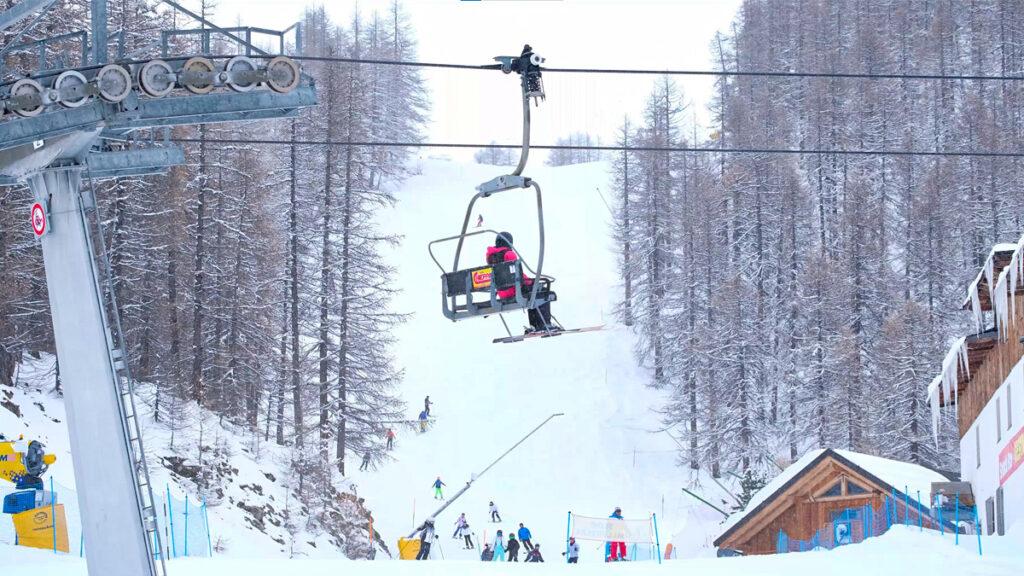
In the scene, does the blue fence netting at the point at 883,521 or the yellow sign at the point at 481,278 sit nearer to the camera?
the yellow sign at the point at 481,278

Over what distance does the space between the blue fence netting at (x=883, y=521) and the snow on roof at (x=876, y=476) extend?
23.5 inches

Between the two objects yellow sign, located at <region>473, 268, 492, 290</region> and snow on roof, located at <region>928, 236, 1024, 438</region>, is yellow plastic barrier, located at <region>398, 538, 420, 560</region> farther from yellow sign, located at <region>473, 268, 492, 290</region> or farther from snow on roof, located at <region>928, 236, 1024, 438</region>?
yellow sign, located at <region>473, 268, 492, 290</region>

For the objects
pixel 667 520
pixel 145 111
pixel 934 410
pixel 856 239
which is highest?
pixel 145 111

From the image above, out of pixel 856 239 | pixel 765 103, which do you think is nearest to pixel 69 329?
pixel 856 239

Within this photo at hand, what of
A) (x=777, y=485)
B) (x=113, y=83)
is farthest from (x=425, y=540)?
(x=113, y=83)

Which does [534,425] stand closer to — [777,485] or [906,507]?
[777,485]

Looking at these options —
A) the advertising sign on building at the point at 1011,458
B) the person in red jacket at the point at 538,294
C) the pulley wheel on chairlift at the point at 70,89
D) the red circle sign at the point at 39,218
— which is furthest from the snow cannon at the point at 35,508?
the advertising sign on building at the point at 1011,458

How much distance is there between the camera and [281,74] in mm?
14141

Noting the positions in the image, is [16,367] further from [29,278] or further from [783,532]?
[783,532]

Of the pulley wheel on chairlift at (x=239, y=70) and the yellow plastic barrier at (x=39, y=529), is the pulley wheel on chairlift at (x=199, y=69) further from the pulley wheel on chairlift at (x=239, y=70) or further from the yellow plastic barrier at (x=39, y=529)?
the yellow plastic barrier at (x=39, y=529)

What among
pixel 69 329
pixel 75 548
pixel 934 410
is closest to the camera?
pixel 69 329

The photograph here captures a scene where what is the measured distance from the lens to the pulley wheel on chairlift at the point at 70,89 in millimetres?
13484

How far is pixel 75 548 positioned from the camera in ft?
71.4

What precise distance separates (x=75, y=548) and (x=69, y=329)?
31.1 ft
